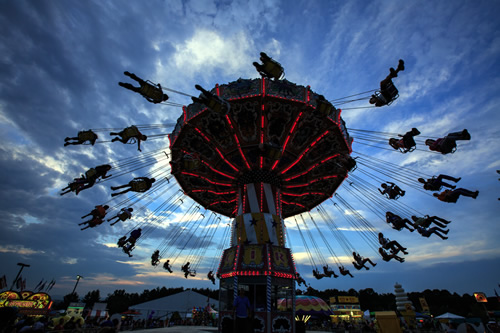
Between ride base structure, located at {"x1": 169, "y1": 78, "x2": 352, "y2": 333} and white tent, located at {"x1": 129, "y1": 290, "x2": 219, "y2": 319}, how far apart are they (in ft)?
76.2

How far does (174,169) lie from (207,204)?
7208 mm

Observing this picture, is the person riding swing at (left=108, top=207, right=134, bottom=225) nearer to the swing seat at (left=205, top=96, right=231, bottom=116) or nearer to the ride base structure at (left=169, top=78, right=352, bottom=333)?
the ride base structure at (left=169, top=78, right=352, bottom=333)

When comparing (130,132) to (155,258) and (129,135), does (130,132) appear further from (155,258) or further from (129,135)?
(155,258)

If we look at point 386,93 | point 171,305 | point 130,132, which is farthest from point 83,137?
point 171,305

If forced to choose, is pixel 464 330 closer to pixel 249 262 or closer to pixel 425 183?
pixel 425 183

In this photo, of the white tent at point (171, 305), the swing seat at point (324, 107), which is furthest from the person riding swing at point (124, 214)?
the white tent at point (171, 305)

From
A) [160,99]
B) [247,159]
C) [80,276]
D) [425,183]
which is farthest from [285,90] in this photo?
[80,276]

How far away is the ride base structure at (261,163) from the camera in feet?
48.0

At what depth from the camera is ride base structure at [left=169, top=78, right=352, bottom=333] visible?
14.6 meters

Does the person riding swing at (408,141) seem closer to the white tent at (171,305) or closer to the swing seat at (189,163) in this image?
the swing seat at (189,163)

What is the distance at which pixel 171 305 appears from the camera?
36031 mm

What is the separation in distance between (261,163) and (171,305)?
29.5m

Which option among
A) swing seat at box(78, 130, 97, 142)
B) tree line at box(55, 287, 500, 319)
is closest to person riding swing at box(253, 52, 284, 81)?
swing seat at box(78, 130, 97, 142)

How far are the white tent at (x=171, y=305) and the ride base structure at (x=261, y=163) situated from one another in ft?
76.2
